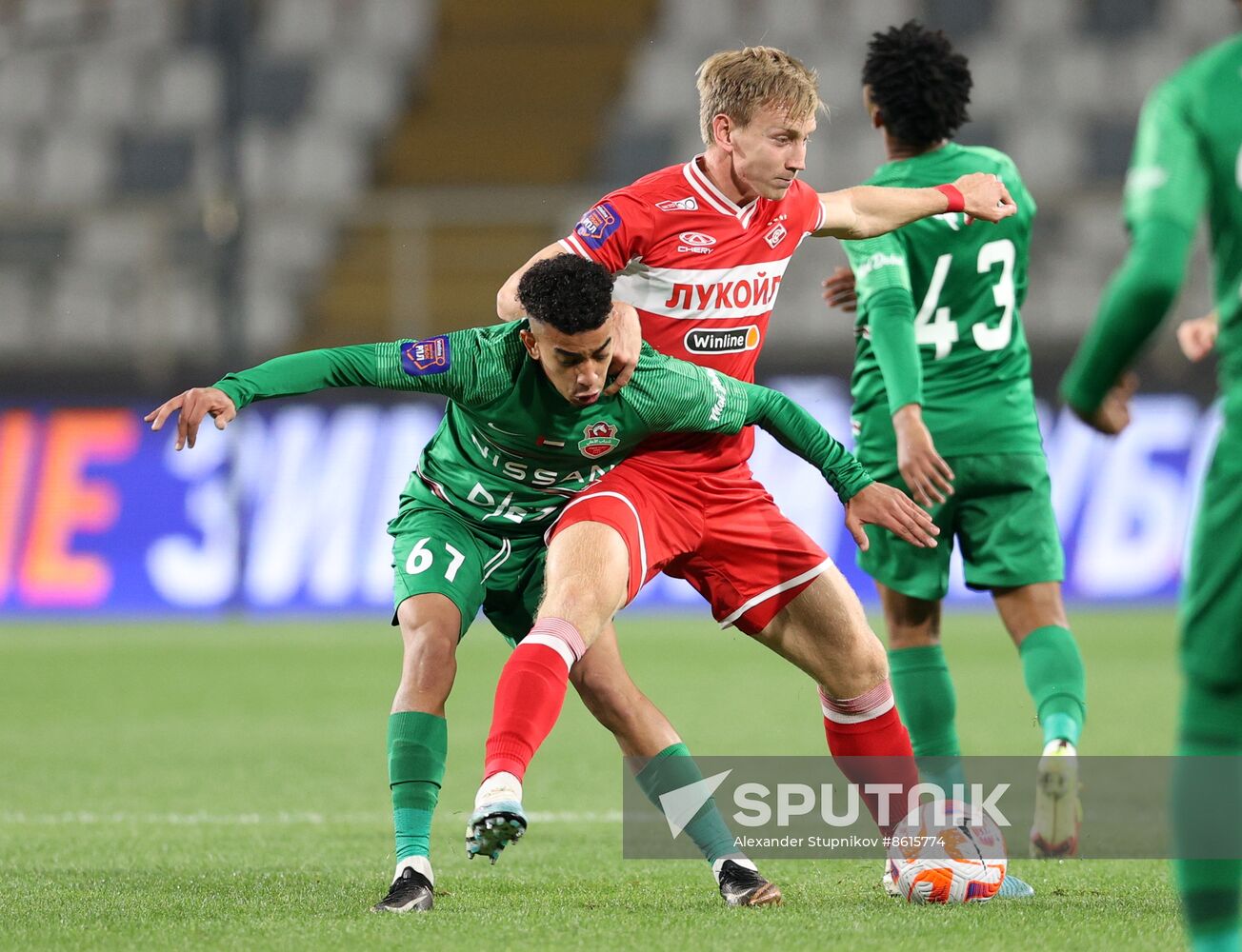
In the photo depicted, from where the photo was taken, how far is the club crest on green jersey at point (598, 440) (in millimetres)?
4176

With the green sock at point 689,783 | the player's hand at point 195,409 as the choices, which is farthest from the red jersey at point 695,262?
the player's hand at point 195,409

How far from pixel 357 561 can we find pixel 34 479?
2.61 m

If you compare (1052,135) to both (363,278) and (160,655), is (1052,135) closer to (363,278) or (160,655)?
(363,278)

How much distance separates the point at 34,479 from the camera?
543 inches

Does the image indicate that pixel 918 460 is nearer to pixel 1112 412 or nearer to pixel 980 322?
pixel 980 322

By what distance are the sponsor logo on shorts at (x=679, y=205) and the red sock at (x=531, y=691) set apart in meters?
1.17

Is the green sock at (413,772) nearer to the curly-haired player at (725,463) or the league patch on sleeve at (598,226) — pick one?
the curly-haired player at (725,463)

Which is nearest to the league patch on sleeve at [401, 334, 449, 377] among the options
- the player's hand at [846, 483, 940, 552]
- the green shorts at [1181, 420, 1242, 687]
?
the player's hand at [846, 483, 940, 552]

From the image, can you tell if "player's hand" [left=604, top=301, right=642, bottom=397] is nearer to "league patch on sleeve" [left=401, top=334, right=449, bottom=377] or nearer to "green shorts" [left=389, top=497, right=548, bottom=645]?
"league patch on sleeve" [left=401, top=334, right=449, bottom=377]

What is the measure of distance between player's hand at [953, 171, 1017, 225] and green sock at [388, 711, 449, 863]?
6.41 ft

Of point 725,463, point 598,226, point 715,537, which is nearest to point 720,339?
point 725,463

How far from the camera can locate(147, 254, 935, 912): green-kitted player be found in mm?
3928

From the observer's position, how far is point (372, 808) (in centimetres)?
615

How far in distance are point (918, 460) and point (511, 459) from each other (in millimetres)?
1061
